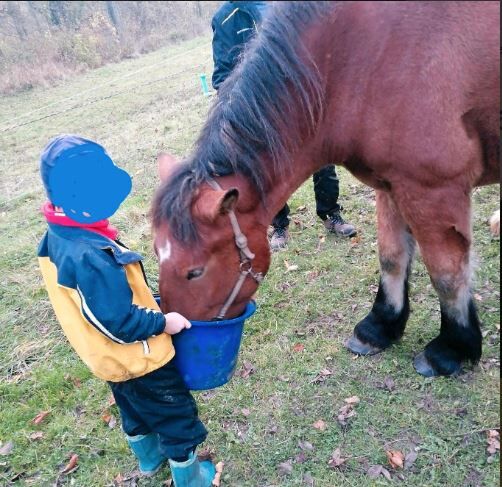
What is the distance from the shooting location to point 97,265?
1.74m

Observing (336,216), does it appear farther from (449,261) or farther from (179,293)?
(179,293)

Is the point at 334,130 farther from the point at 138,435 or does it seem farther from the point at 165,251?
the point at 138,435

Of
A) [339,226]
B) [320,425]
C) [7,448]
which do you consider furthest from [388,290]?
[7,448]

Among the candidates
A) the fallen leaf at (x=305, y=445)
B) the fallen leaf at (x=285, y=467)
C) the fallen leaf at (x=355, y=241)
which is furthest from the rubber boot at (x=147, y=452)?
the fallen leaf at (x=355, y=241)

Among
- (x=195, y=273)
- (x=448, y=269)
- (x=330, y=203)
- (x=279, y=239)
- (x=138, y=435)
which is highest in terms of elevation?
(x=195, y=273)

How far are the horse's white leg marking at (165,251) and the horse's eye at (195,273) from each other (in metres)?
0.11

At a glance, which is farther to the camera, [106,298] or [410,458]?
[410,458]

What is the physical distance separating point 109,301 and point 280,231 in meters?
2.57

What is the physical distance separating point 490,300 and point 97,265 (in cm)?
249

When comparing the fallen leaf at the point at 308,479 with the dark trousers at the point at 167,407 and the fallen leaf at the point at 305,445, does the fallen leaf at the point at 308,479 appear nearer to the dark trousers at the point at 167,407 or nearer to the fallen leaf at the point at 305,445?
the fallen leaf at the point at 305,445

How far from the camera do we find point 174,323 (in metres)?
1.96

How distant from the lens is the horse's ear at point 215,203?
1842mm

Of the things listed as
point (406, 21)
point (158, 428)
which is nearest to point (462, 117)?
point (406, 21)

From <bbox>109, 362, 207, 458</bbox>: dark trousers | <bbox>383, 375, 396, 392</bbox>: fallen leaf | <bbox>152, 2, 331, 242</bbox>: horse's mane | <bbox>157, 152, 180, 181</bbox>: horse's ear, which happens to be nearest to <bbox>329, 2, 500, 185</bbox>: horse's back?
<bbox>152, 2, 331, 242</bbox>: horse's mane
